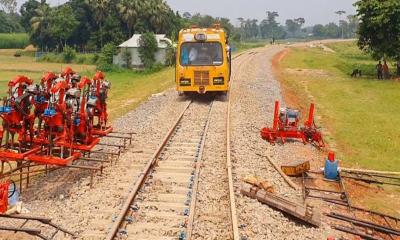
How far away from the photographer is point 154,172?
34.2 ft

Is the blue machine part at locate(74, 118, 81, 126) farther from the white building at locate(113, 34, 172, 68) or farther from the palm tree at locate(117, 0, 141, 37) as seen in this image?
the palm tree at locate(117, 0, 141, 37)

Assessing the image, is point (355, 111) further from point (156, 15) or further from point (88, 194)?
point (156, 15)

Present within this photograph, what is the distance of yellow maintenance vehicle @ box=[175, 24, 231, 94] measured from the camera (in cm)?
1992

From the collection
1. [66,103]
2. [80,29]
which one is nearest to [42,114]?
[66,103]

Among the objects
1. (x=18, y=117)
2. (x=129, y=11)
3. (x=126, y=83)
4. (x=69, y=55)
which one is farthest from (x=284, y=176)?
(x=129, y=11)

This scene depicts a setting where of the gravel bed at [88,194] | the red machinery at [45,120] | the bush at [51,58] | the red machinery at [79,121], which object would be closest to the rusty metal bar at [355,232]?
the gravel bed at [88,194]

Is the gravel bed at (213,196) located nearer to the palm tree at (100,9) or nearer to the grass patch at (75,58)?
the grass patch at (75,58)

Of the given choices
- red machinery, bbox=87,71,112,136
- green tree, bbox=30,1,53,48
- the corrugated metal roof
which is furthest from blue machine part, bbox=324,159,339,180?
green tree, bbox=30,1,53,48

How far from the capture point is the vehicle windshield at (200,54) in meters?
20.0

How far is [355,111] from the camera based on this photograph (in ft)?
76.7

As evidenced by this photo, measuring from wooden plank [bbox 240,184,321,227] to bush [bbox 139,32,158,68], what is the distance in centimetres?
4624

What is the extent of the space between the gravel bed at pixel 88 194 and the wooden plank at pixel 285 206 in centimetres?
237

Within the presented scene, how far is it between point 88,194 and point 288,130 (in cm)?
765

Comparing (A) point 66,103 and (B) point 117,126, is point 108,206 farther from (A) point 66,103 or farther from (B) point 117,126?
(B) point 117,126
